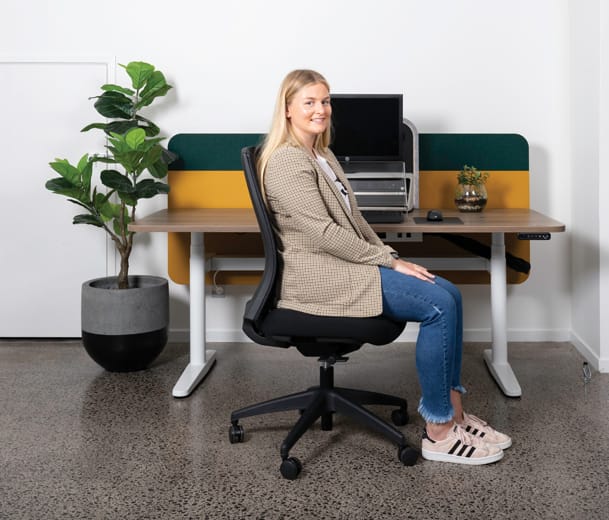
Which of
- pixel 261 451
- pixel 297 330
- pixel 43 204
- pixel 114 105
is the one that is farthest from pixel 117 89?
pixel 261 451

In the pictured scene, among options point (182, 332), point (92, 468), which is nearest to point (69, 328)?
point (182, 332)

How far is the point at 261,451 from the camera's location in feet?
8.68

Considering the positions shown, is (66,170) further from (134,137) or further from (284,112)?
(284,112)

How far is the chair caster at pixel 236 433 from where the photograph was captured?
2.71 metres

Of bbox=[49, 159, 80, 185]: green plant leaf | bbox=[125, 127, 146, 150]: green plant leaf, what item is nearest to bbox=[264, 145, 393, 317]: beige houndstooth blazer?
bbox=[125, 127, 146, 150]: green plant leaf

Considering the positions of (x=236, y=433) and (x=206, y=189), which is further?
(x=206, y=189)

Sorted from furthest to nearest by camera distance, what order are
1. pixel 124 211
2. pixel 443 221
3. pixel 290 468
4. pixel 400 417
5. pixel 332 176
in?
Answer: 1. pixel 124 211
2. pixel 443 221
3. pixel 400 417
4. pixel 332 176
5. pixel 290 468

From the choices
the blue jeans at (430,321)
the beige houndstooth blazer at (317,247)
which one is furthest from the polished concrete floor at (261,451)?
the beige houndstooth blazer at (317,247)

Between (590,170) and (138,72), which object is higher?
(138,72)

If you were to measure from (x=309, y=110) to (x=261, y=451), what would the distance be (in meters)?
1.12

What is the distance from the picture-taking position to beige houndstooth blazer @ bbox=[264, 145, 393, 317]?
7.94ft

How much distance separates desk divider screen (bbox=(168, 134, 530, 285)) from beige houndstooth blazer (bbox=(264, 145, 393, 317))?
1434 millimetres

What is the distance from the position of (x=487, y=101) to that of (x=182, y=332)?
6.24ft

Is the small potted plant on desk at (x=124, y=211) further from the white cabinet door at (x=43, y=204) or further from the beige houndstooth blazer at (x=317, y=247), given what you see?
the beige houndstooth blazer at (x=317, y=247)
